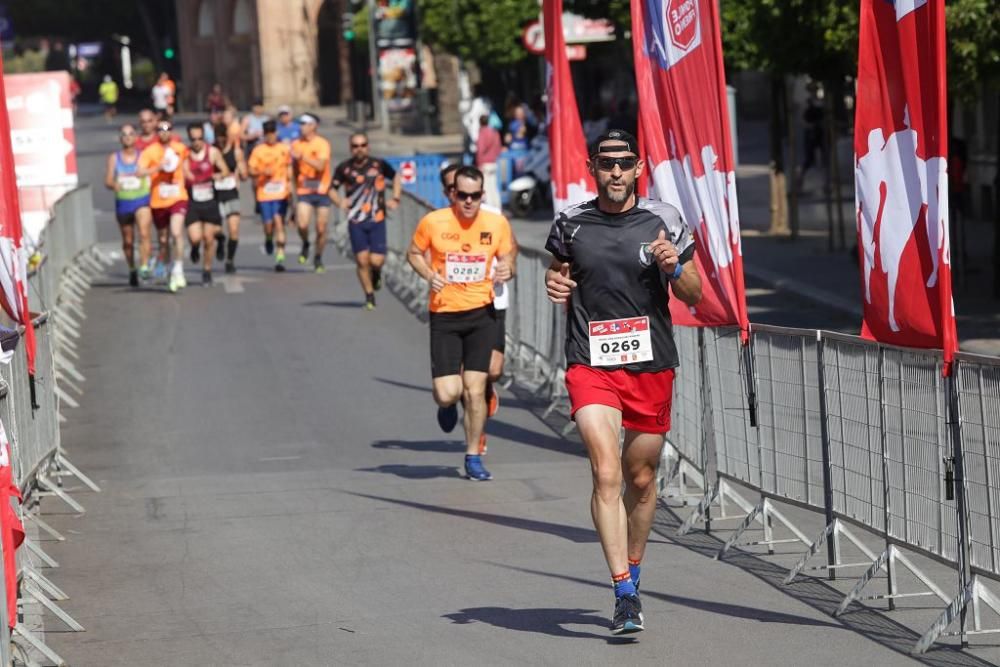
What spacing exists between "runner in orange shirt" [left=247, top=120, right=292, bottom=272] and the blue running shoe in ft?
58.3

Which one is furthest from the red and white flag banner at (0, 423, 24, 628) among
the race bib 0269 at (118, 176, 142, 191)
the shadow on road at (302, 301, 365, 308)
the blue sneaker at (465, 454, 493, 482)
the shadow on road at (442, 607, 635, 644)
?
the race bib 0269 at (118, 176, 142, 191)

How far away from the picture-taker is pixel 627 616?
7684 millimetres

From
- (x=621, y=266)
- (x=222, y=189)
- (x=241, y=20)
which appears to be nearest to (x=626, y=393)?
(x=621, y=266)

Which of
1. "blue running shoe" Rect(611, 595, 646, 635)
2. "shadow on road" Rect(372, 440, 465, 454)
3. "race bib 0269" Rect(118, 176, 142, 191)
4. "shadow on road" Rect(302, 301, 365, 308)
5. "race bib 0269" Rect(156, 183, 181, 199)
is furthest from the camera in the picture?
"race bib 0269" Rect(118, 176, 142, 191)

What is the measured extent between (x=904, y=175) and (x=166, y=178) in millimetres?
15960

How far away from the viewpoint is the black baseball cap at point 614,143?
7879 millimetres

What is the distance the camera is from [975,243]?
26312 millimetres

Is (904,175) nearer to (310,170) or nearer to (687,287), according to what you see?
(687,287)

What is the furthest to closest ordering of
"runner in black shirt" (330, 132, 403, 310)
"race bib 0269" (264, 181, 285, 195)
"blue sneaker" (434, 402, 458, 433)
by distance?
1. "race bib 0269" (264, 181, 285, 195)
2. "runner in black shirt" (330, 132, 403, 310)
3. "blue sneaker" (434, 402, 458, 433)

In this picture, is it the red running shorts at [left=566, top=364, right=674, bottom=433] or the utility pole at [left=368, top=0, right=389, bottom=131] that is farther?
the utility pole at [left=368, top=0, right=389, bottom=131]

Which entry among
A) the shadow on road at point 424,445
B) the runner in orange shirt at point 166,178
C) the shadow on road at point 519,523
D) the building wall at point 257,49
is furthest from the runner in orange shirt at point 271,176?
the building wall at point 257,49

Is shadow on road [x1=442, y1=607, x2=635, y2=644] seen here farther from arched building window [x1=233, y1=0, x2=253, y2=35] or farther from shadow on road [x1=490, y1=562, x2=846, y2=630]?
arched building window [x1=233, y1=0, x2=253, y2=35]

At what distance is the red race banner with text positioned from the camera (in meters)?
25.7

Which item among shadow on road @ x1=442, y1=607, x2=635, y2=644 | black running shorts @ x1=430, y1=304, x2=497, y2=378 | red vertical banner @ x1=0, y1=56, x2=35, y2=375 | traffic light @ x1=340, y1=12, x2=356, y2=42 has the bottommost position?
shadow on road @ x1=442, y1=607, x2=635, y2=644
